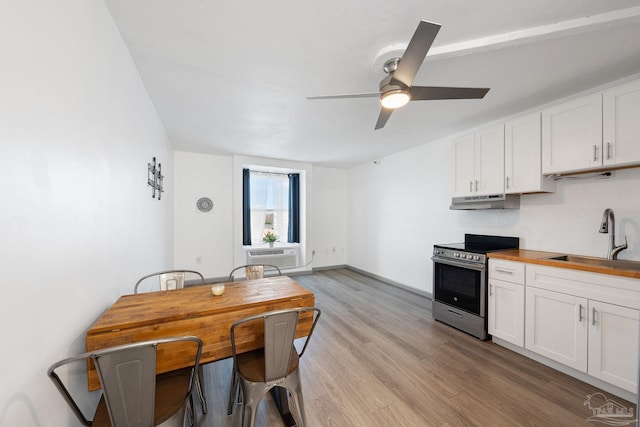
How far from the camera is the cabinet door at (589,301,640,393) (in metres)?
1.70

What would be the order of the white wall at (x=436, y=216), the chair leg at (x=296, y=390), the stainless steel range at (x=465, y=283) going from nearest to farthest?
the chair leg at (x=296, y=390) → the white wall at (x=436, y=216) → the stainless steel range at (x=465, y=283)

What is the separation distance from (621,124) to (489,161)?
1.00 m

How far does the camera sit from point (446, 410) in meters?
1.71

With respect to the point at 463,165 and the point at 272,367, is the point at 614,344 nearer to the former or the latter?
the point at 463,165

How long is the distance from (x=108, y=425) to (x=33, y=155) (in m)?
1.15

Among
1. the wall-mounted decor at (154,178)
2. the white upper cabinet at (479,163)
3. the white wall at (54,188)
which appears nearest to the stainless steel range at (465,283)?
the white upper cabinet at (479,163)

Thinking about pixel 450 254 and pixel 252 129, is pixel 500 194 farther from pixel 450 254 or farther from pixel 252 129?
pixel 252 129

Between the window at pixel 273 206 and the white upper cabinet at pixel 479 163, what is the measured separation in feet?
11.4

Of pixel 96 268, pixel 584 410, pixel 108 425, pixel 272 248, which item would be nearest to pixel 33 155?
pixel 96 268

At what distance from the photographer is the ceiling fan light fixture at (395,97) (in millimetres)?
1616

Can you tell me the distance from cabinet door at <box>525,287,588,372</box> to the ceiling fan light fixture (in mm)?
2186

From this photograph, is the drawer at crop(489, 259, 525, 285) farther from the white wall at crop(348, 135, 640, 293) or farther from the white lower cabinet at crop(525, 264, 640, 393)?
the white wall at crop(348, 135, 640, 293)

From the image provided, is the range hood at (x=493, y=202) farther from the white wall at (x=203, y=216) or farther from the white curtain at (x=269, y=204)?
the white wall at (x=203, y=216)

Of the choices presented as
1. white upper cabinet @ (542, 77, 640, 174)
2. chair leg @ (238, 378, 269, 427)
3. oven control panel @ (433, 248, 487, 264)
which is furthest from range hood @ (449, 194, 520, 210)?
chair leg @ (238, 378, 269, 427)
